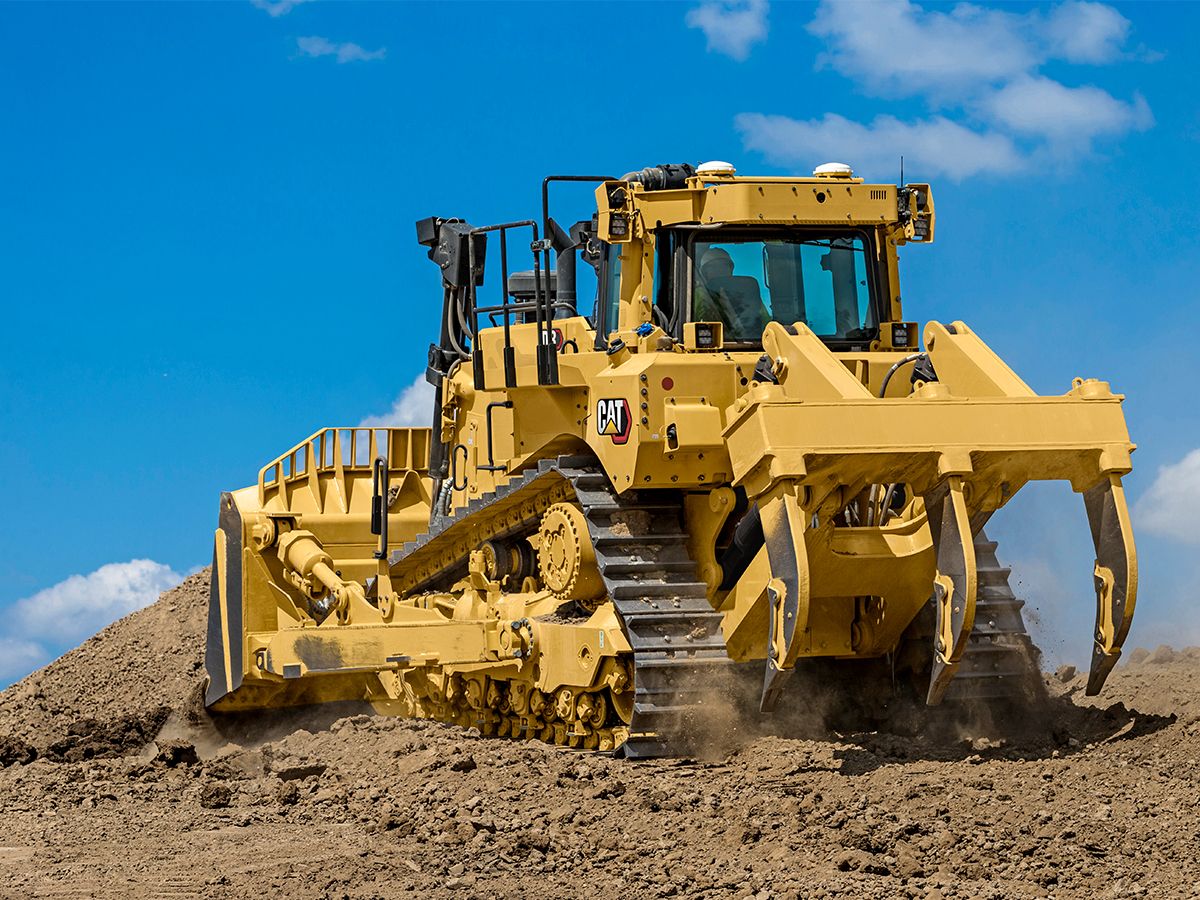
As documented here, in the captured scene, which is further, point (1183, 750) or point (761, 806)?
point (1183, 750)

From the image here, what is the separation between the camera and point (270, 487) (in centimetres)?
1567

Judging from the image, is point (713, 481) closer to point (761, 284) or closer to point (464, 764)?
point (761, 284)

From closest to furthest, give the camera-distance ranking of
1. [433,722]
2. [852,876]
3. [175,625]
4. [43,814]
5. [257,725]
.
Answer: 1. [852,876]
2. [43,814]
3. [433,722]
4. [257,725]
5. [175,625]

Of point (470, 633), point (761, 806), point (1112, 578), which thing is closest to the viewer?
point (761, 806)

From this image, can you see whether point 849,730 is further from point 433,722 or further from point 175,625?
point 175,625

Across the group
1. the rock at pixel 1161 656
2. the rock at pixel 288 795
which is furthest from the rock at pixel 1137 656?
the rock at pixel 288 795

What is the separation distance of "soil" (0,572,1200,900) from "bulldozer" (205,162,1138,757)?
492 millimetres

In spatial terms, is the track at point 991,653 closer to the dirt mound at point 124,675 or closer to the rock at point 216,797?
the rock at point 216,797

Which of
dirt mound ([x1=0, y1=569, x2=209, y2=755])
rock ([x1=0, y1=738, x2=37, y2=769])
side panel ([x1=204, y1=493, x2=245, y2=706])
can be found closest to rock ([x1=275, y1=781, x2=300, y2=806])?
rock ([x1=0, y1=738, x2=37, y2=769])

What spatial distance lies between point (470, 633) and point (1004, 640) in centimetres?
341

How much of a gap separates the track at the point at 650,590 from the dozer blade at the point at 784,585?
79 centimetres

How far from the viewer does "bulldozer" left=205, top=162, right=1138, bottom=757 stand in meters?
9.53

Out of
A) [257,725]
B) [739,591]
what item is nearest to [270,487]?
[257,725]

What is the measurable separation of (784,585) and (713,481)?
4.81ft
